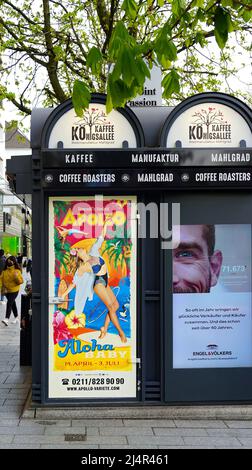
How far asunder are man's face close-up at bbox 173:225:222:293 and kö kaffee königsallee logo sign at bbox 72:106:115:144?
134cm

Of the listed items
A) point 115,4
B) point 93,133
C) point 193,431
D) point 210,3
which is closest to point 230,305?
point 193,431

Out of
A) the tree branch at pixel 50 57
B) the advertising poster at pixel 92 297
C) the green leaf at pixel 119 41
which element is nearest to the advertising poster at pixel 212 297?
the advertising poster at pixel 92 297

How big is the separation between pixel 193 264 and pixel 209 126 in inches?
60.8

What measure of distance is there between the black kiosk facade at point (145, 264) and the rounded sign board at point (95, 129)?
1 centimetres

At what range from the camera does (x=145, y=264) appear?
22.2ft

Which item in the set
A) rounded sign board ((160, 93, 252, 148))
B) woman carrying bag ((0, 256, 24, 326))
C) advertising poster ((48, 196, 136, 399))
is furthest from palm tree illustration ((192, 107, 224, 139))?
woman carrying bag ((0, 256, 24, 326))

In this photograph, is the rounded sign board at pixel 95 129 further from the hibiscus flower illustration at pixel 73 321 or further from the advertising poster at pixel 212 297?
the hibiscus flower illustration at pixel 73 321

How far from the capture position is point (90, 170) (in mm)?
6578

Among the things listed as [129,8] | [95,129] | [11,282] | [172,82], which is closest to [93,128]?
[95,129]

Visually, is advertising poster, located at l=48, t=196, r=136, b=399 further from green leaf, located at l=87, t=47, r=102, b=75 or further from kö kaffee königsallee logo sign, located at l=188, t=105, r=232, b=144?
green leaf, located at l=87, t=47, r=102, b=75

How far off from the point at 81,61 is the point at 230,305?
8462 mm

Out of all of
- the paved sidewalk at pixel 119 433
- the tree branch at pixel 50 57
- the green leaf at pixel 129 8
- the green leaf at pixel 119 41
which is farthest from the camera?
the tree branch at pixel 50 57

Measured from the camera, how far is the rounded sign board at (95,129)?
21.9ft

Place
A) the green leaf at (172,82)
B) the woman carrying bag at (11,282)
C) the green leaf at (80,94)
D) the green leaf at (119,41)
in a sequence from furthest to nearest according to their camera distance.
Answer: the woman carrying bag at (11,282) < the green leaf at (172,82) < the green leaf at (80,94) < the green leaf at (119,41)
